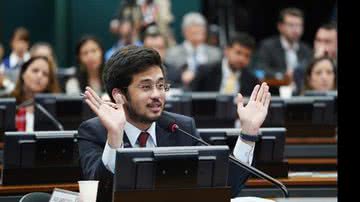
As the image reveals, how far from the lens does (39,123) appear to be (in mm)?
5762

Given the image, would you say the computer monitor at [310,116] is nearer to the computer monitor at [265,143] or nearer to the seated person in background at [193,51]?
the computer monitor at [265,143]

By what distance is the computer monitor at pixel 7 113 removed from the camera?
524 centimetres

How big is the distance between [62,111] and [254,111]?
245 cm

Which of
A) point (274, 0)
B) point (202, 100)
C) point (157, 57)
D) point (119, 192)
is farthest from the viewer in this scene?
point (274, 0)

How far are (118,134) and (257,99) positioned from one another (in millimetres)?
703

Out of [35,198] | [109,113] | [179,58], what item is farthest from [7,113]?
[179,58]

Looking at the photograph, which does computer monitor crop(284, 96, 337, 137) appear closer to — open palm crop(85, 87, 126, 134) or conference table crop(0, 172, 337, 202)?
conference table crop(0, 172, 337, 202)

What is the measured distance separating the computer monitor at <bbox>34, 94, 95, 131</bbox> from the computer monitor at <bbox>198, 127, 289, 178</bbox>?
141 centimetres

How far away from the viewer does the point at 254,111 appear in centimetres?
370

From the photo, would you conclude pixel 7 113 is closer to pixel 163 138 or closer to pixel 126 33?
pixel 163 138
